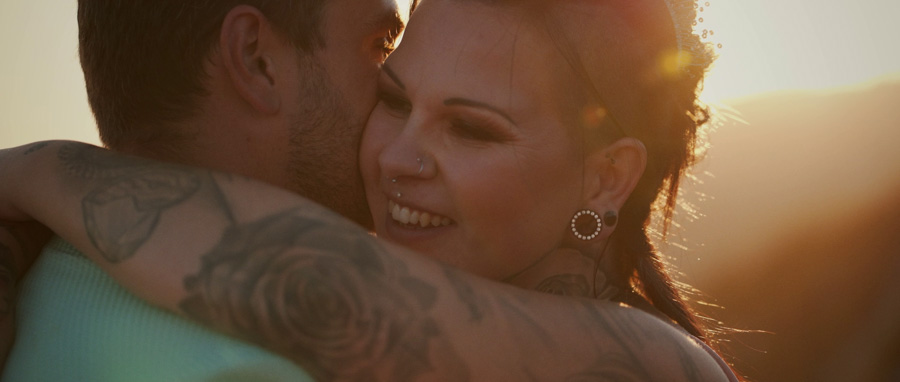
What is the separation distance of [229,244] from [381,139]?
4.41ft

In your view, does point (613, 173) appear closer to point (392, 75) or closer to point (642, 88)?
point (642, 88)

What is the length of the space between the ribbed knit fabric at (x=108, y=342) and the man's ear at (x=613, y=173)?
1.63m

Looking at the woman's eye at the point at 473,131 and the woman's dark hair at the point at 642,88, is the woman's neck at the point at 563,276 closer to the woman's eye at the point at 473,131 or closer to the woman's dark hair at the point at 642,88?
the woman's dark hair at the point at 642,88

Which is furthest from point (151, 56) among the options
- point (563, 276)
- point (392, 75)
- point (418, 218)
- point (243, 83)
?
point (563, 276)

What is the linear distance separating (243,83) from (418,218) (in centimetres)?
104

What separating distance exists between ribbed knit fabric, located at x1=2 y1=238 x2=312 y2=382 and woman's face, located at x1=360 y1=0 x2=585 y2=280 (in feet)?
3.81

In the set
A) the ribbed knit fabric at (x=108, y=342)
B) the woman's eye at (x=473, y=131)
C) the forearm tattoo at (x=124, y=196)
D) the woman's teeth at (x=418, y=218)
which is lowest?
the ribbed knit fabric at (x=108, y=342)

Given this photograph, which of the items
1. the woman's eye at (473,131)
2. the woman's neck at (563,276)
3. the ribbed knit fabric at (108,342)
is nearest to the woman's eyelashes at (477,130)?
the woman's eye at (473,131)

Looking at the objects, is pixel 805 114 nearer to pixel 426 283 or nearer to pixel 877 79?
pixel 877 79

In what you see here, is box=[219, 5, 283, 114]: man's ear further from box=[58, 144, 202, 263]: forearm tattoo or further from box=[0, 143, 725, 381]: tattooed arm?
box=[0, 143, 725, 381]: tattooed arm

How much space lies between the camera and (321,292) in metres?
2.29

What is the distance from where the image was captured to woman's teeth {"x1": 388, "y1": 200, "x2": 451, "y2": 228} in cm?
339

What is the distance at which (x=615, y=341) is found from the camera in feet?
8.52

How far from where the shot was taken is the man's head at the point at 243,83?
11.8ft
